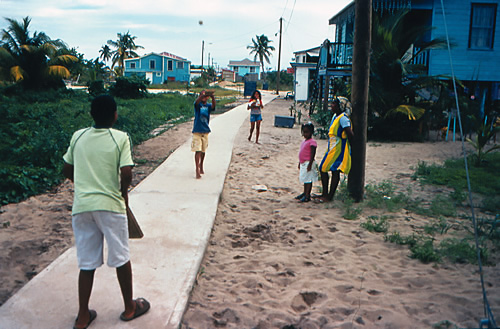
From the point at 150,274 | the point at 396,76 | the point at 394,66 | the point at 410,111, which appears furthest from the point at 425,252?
the point at 396,76

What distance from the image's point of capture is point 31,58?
27.1 meters

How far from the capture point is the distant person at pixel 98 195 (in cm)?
283

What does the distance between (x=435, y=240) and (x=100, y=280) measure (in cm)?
364

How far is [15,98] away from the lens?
24125 mm

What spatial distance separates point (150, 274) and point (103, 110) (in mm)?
1650

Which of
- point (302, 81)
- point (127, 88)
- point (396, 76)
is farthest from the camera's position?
point (302, 81)

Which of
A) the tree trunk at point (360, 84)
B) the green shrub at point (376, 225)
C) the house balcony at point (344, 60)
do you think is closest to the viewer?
the green shrub at point (376, 225)

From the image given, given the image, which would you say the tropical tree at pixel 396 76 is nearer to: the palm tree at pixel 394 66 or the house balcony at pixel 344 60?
the palm tree at pixel 394 66

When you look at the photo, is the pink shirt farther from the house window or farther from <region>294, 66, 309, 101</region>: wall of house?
<region>294, 66, 309, 101</region>: wall of house

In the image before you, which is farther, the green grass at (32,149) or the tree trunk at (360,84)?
the green grass at (32,149)

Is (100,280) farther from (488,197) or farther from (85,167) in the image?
(488,197)

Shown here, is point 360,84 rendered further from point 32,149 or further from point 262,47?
point 262,47

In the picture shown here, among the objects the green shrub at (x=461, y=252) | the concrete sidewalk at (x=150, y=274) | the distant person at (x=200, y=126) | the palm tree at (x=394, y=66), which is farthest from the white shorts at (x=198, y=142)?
the palm tree at (x=394, y=66)

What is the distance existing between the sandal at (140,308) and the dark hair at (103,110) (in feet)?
4.35
